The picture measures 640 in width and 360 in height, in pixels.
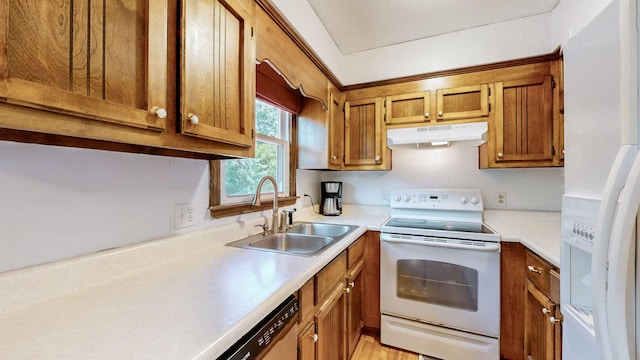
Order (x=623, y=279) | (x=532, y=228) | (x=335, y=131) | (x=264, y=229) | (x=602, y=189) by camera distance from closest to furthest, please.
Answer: (x=623, y=279)
(x=602, y=189)
(x=264, y=229)
(x=532, y=228)
(x=335, y=131)

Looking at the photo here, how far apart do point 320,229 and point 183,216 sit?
1.06m

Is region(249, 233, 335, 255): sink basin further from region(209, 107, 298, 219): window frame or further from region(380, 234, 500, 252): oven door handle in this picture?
region(380, 234, 500, 252): oven door handle

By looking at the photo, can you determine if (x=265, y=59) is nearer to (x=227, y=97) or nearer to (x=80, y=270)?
(x=227, y=97)

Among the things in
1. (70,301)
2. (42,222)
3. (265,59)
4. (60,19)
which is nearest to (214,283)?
(70,301)

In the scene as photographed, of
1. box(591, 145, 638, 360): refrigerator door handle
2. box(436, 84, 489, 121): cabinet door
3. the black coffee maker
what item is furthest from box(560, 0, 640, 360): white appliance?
the black coffee maker

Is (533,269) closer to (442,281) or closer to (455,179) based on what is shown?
(442,281)

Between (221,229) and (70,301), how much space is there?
0.66 m

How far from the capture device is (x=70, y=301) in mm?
726

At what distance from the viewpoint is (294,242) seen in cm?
165

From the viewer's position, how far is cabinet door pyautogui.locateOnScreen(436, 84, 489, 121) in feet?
6.61

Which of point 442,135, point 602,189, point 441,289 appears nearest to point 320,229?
point 441,289

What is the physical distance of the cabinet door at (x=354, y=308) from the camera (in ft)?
5.28

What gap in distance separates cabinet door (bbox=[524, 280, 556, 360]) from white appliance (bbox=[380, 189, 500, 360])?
0.15 meters

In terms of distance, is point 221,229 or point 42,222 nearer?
point 42,222
